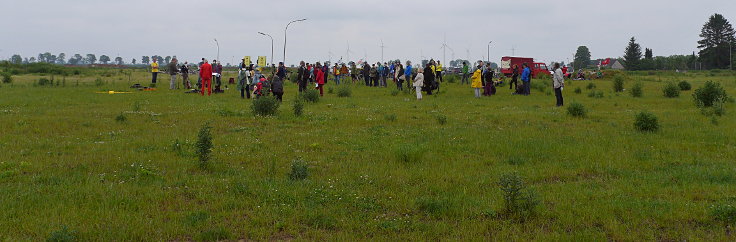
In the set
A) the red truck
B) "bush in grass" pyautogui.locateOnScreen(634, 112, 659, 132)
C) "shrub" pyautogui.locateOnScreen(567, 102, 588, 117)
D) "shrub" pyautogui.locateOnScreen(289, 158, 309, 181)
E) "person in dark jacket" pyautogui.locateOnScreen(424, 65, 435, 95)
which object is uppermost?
the red truck

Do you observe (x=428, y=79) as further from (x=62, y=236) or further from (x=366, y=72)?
(x=62, y=236)

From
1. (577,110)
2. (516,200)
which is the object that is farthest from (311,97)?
(516,200)

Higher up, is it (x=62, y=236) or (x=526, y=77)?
(x=526, y=77)

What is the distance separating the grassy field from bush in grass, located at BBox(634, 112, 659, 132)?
0.34 m

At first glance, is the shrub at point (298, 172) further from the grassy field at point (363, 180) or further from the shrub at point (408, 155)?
the shrub at point (408, 155)

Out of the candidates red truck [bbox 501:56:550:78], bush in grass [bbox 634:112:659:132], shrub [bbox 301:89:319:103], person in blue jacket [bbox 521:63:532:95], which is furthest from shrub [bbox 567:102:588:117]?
red truck [bbox 501:56:550:78]

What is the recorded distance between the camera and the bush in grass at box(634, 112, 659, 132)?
42.2 ft

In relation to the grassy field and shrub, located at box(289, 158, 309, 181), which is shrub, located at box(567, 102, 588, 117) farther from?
shrub, located at box(289, 158, 309, 181)

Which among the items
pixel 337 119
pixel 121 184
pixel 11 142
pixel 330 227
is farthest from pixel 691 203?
pixel 11 142

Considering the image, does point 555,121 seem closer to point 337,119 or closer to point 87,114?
point 337,119

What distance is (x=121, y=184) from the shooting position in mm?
7305

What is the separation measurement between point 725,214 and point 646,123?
24.7 ft

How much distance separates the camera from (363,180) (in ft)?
25.6

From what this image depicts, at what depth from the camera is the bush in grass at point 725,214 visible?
5836mm
